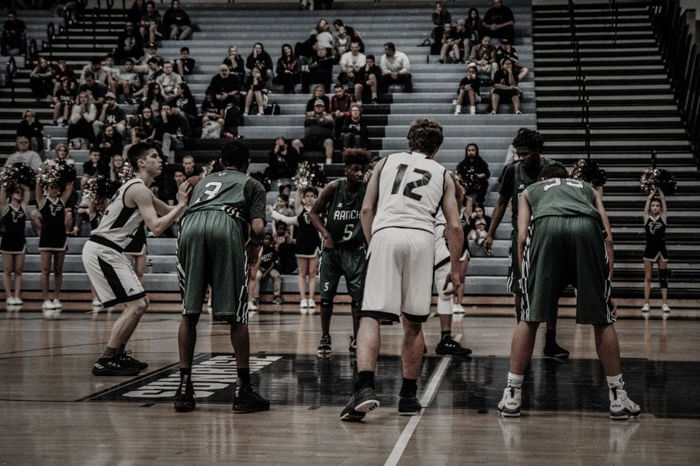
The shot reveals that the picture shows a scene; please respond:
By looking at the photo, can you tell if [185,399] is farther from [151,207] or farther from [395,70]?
[395,70]

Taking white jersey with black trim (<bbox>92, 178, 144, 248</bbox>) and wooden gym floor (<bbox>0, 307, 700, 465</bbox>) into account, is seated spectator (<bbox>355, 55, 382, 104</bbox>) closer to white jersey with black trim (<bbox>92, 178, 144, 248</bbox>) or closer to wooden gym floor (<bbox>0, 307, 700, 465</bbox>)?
wooden gym floor (<bbox>0, 307, 700, 465</bbox>)

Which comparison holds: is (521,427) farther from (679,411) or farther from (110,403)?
(110,403)

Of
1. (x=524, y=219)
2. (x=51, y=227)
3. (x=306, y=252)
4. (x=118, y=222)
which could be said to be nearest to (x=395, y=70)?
(x=306, y=252)

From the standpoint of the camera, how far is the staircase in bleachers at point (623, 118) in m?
16.9

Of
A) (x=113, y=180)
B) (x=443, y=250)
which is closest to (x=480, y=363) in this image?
(x=443, y=250)

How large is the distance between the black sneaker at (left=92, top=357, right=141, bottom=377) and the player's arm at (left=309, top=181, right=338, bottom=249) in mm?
2174

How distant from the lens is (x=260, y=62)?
2089 centimetres

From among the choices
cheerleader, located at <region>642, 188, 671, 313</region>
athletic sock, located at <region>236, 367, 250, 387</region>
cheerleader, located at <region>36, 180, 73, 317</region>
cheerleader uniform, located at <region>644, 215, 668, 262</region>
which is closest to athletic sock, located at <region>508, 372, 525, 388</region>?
athletic sock, located at <region>236, 367, 250, 387</region>

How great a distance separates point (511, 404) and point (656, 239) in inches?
376

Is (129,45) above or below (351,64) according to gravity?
above

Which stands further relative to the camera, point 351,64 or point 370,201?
point 351,64

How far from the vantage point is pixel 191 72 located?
22219 millimetres

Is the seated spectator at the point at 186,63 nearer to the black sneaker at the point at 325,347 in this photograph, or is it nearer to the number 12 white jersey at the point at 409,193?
the black sneaker at the point at 325,347

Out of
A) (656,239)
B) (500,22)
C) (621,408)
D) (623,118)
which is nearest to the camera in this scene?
(621,408)
